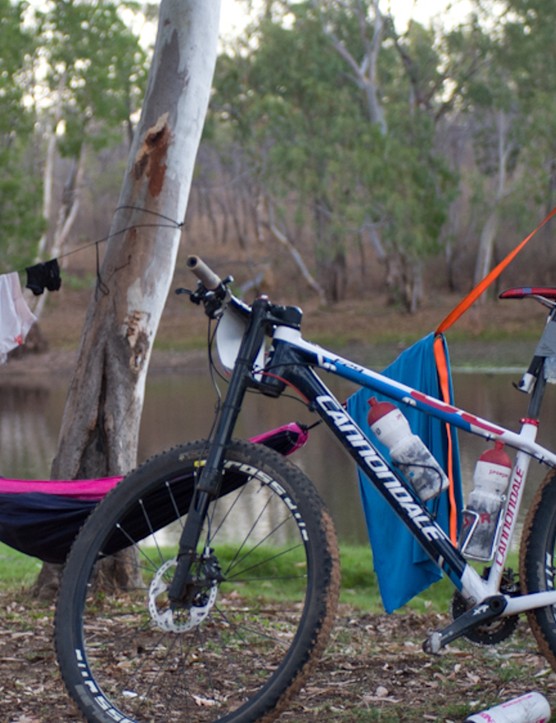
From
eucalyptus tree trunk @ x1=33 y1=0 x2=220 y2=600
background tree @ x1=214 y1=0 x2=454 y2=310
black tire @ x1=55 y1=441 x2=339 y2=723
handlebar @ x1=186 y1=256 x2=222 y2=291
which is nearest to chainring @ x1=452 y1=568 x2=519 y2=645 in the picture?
black tire @ x1=55 y1=441 x2=339 y2=723

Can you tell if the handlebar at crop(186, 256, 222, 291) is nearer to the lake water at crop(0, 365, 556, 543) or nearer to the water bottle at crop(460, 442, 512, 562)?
the water bottle at crop(460, 442, 512, 562)

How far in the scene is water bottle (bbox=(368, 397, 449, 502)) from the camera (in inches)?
107

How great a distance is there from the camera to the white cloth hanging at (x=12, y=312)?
4.33m

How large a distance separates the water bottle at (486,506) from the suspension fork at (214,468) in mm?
597

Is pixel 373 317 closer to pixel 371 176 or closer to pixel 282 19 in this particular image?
pixel 371 176

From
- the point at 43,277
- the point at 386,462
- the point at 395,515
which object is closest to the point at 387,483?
the point at 386,462

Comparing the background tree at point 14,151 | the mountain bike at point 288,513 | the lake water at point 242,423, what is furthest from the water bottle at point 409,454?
the background tree at point 14,151

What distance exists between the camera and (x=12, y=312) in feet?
14.2

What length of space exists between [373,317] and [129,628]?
23.4m

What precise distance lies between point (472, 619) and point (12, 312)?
92.5 inches

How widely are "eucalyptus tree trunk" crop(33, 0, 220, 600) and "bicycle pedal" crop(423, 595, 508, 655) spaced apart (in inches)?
86.5

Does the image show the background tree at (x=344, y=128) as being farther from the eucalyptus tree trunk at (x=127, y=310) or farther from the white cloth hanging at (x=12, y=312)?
the white cloth hanging at (x=12, y=312)

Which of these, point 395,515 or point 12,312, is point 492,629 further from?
point 12,312

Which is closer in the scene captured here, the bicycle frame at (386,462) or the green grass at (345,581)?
the bicycle frame at (386,462)
